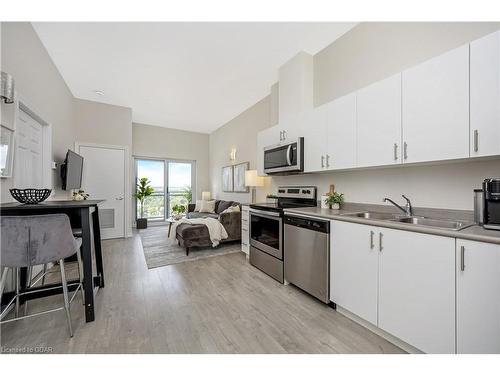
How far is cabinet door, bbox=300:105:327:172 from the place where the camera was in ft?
7.66

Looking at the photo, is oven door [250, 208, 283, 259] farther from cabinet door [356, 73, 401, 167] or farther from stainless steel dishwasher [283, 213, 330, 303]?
cabinet door [356, 73, 401, 167]

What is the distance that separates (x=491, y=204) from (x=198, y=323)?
2.18m

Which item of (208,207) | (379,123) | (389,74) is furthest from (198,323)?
(208,207)

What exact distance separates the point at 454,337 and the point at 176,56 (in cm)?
380

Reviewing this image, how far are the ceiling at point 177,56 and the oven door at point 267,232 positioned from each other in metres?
2.13

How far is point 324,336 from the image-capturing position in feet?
5.16

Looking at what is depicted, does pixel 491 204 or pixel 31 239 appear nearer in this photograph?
pixel 491 204

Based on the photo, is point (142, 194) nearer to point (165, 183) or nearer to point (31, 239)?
point (165, 183)

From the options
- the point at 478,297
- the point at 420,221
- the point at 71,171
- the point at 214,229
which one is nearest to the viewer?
the point at 478,297

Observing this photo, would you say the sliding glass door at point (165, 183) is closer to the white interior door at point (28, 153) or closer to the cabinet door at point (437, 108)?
the white interior door at point (28, 153)

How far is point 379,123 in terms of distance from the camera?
1.81 meters

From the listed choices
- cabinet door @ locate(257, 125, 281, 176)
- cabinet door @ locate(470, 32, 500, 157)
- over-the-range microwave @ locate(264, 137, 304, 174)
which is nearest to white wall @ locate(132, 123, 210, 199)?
cabinet door @ locate(257, 125, 281, 176)

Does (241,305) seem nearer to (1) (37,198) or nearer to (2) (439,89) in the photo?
(1) (37,198)

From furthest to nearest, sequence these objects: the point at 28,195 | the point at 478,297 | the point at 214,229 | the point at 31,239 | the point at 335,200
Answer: the point at 214,229 < the point at 335,200 < the point at 28,195 < the point at 31,239 < the point at 478,297
